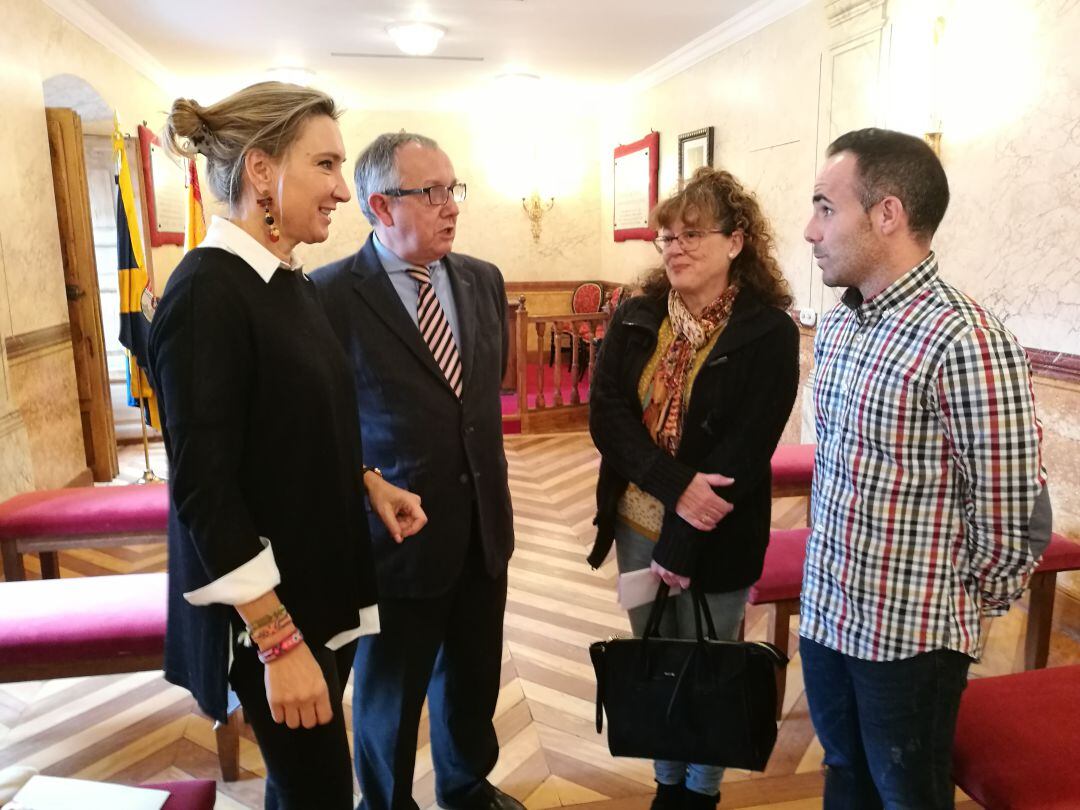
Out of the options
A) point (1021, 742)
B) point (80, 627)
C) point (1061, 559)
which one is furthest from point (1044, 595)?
point (80, 627)

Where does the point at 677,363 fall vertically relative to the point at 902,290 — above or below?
below

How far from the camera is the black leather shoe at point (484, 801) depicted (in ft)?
6.38

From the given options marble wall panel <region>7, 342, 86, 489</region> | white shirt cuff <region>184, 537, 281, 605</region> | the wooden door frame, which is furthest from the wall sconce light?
white shirt cuff <region>184, 537, 281, 605</region>

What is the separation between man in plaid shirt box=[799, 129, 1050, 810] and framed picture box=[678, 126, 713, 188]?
4.77 m

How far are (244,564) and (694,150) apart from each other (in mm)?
5928

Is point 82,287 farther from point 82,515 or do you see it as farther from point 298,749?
point 298,749

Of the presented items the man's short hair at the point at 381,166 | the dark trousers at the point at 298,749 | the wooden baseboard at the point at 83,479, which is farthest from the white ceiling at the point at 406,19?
the dark trousers at the point at 298,749

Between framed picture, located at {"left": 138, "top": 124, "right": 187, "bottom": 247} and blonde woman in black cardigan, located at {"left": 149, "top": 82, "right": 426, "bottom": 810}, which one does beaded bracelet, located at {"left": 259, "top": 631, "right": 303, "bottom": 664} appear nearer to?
blonde woman in black cardigan, located at {"left": 149, "top": 82, "right": 426, "bottom": 810}

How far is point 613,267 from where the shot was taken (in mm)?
8555

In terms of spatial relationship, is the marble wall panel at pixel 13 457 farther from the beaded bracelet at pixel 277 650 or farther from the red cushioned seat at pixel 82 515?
the beaded bracelet at pixel 277 650

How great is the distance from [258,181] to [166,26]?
5.31m

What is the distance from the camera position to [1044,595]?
2572 millimetres

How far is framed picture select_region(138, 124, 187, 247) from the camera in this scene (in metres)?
5.78

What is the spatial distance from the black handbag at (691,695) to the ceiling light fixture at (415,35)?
487cm
